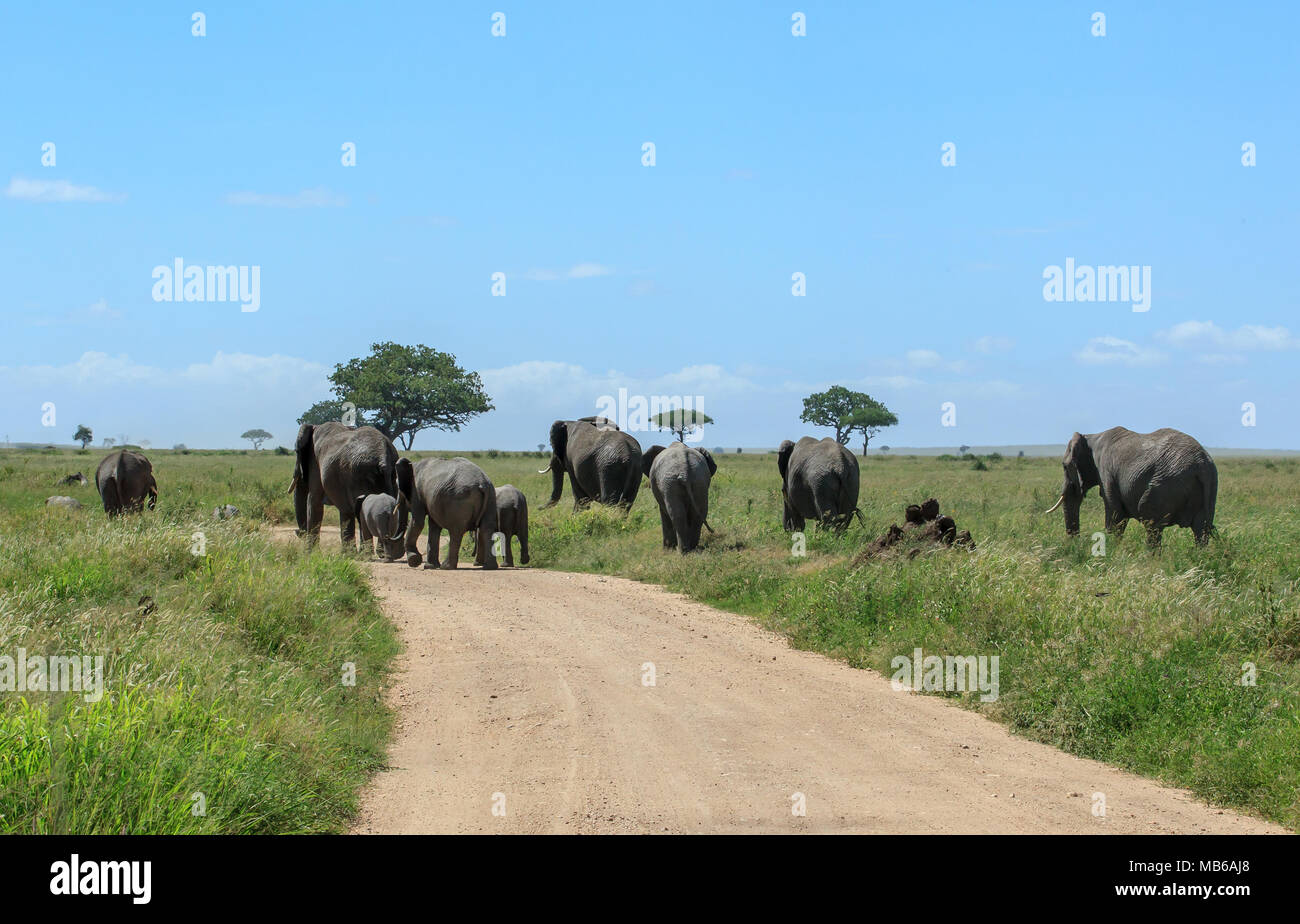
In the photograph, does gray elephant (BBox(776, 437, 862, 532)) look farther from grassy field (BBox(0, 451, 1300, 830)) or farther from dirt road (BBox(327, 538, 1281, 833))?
dirt road (BBox(327, 538, 1281, 833))

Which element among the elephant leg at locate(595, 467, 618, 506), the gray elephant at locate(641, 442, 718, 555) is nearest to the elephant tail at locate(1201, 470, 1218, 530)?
the gray elephant at locate(641, 442, 718, 555)

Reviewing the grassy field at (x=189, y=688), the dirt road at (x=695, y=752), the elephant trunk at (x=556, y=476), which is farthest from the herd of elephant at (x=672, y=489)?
the dirt road at (x=695, y=752)

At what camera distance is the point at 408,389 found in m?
70.6

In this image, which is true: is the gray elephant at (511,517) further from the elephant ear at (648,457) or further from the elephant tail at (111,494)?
the elephant tail at (111,494)

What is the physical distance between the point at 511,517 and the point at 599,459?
5028 millimetres

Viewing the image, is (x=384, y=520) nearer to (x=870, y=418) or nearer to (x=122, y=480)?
(x=122, y=480)


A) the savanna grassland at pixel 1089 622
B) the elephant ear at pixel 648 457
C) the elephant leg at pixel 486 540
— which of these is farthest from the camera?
the elephant ear at pixel 648 457

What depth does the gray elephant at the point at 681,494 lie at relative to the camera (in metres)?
18.8

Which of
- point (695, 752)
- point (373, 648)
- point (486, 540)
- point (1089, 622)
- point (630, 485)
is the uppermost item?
point (630, 485)

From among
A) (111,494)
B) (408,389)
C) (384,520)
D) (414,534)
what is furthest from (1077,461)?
(408,389)

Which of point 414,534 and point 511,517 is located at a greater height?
point 511,517

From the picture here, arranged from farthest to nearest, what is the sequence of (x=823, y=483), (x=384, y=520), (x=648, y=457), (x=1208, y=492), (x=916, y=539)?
(x=648, y=457)
(x=384, y=520)
(x=823, y=483)
(x=1208, y=492)
(x=916, y=539)

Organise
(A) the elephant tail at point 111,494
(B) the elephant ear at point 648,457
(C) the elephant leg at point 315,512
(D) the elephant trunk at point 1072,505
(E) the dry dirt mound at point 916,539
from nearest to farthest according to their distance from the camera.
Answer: (E) the dry dirt mound at point 916,539 → (D) the elephant trunk at point 1072,505 → (C) the elephant leg at point 315,512 → (A) the elephant tail at point 111,494 → (B) the elephant ear at point 648,457
